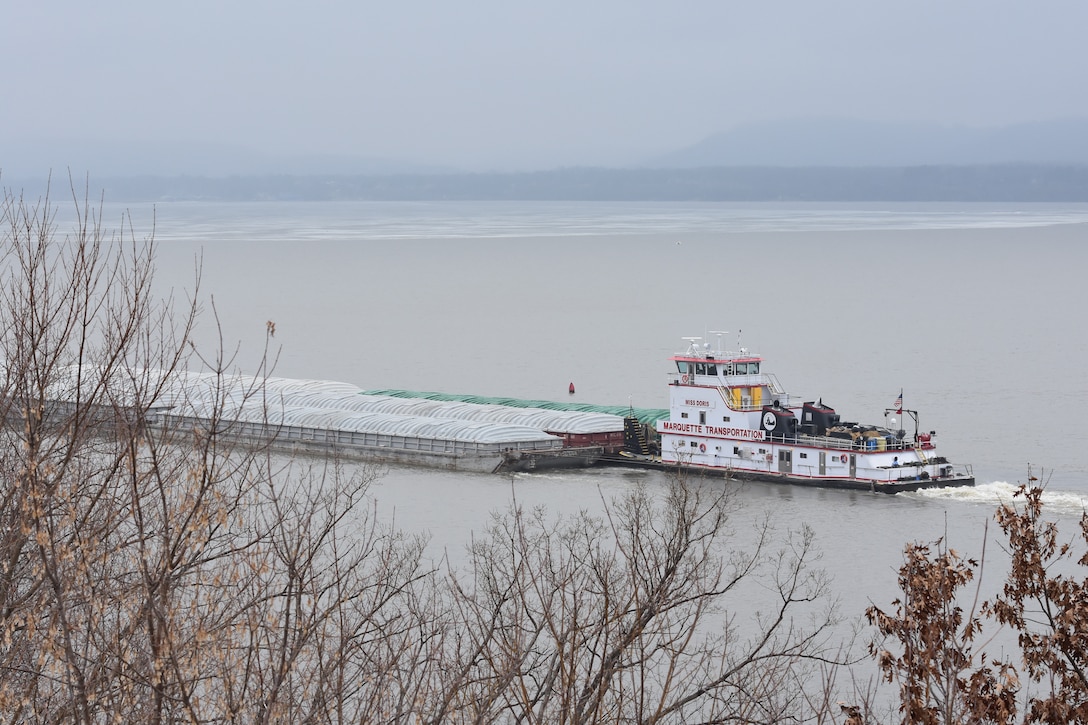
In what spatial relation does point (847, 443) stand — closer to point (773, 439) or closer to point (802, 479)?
point (802, 479)

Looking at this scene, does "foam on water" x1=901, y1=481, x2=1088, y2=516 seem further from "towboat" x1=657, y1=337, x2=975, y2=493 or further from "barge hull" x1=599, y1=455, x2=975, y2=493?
"towboat" x1=657, y1=337, x2=975, y2=493

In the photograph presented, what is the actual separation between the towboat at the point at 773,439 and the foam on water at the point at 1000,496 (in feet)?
1.99

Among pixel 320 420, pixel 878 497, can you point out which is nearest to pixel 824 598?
pixel 878 497

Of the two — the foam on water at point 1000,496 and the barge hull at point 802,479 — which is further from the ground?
the foam on water at point 1000,496

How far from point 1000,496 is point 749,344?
147ft

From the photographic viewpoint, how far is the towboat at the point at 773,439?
151 ft

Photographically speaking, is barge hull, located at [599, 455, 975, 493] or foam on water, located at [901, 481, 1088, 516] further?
barge hull, located at [599, 455, 975, 493]

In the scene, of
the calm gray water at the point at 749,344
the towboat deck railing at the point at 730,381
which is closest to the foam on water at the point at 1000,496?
the calm gray water at the point at 749,344

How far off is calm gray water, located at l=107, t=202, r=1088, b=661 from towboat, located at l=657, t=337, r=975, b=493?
1057 millimetres

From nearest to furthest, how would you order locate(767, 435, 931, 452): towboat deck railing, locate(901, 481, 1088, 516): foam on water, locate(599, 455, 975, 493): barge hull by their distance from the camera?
locate(901, 481, 1088, 516): foam on water
locate(599, 455, 975, 493): barge hull
locate(767, 435, 931, 452): towboat deck railing

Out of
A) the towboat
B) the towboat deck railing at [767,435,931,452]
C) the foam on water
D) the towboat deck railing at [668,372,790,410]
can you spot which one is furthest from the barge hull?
the towboat deck railing at [668,372,790,410]

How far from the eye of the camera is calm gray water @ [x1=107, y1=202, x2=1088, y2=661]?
42.7 metres

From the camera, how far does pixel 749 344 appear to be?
86.7 meters

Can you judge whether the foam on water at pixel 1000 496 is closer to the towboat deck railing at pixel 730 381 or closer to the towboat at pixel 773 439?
the towboat at pixel 773 439
